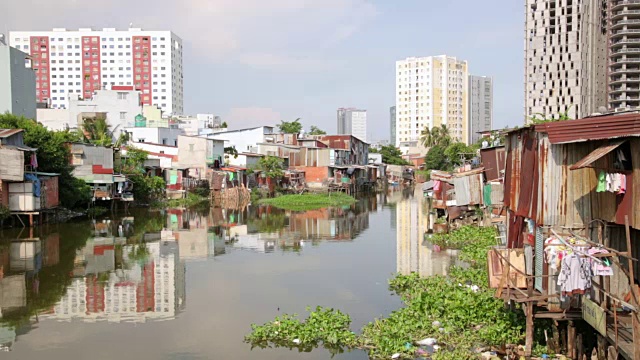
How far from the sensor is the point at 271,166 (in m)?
54.3

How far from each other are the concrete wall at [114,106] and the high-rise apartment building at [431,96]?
78806mm

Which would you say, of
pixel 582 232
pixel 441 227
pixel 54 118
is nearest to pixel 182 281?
pixel 582 232

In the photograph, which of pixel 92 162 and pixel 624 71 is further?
pixel 624 71

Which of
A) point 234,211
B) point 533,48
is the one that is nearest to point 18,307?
point 234,211

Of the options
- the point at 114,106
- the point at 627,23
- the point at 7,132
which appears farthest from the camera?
the point at 627,23

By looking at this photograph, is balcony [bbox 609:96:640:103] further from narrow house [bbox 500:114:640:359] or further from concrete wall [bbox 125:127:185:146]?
narrow house [bbox 500:114:640:359]

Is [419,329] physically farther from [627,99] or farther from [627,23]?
[627,23]

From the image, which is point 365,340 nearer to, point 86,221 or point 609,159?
point 609,159

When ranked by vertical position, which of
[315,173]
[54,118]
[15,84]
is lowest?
[315,173]

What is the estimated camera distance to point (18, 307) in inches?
588

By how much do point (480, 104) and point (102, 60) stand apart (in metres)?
83.4

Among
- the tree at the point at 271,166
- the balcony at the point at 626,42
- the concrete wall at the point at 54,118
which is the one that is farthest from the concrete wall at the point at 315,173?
the balcony at the point at 626,42

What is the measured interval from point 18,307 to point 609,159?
13652mm

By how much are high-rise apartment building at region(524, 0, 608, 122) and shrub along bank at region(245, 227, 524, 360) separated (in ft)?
207
